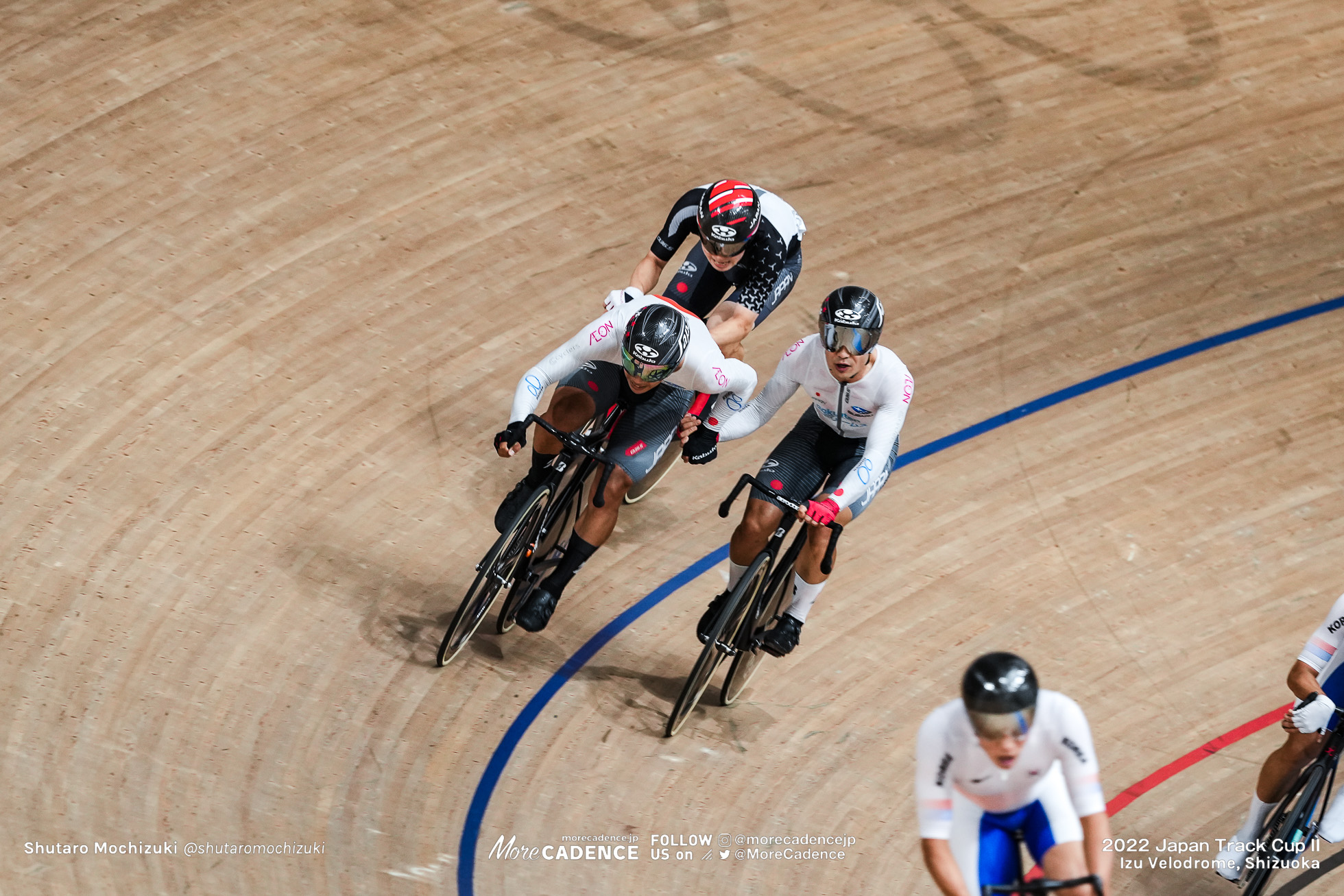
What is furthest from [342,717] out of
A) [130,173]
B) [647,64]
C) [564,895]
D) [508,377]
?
[647,64]

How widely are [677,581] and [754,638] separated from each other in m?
0.77

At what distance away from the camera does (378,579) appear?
5.54m

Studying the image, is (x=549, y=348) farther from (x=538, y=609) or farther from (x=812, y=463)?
(x=812, y=463)

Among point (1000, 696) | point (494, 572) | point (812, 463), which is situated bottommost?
point (494, 572)

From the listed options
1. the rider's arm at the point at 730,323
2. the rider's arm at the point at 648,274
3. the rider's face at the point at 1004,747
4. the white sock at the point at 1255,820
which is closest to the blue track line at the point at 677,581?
the rider's arm at the point at 730,323

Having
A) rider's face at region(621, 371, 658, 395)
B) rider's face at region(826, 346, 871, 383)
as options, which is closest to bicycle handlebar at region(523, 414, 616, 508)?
rider's face at region(621, 371, 658, 395)

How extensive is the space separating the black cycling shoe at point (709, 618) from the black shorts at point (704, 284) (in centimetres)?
146

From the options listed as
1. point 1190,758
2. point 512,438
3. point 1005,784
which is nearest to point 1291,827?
point 1190,758

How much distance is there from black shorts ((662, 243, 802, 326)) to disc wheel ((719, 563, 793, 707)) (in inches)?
53.4

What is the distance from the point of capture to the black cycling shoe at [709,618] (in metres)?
4.88

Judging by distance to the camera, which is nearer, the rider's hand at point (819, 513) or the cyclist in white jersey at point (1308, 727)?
the cyclist in white jersey at point (1308, 727)

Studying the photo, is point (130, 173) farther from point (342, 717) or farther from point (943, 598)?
point (943, 598)

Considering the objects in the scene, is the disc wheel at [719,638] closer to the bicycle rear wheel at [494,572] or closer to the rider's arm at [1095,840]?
the bicycle rear wheel at [494,572]

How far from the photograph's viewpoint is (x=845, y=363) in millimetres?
4656
